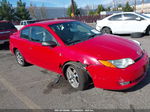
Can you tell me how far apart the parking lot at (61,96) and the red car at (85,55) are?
0.24m

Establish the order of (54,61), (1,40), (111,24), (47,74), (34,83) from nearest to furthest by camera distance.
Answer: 1. (54,61)
2. (34,83)
3. (47,74)
4. (1,40)
5. (111,24)

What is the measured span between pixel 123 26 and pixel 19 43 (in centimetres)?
620

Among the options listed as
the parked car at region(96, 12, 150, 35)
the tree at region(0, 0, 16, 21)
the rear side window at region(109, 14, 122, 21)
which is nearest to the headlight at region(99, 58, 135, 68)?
the parked car at region(96, 12, 150, 35)

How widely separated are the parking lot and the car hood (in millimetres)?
788

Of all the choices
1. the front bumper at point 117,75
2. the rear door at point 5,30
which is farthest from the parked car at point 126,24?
the front bumper at point 117,75

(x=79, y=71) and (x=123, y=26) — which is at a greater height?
(x=123, y=26)

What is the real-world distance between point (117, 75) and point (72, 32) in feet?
5.60

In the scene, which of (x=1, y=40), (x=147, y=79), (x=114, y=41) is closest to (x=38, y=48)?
(x=114, y=41)

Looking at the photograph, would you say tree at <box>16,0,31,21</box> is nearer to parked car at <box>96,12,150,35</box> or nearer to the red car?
parked car at <box>96,12,150,35</box>

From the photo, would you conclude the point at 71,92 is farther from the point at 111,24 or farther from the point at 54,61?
the point at 111,24

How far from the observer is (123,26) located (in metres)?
9.02

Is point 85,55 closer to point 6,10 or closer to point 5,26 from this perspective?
point 5,26

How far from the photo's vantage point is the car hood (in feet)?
9.85

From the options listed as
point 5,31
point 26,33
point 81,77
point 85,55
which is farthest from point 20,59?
point 5,31
